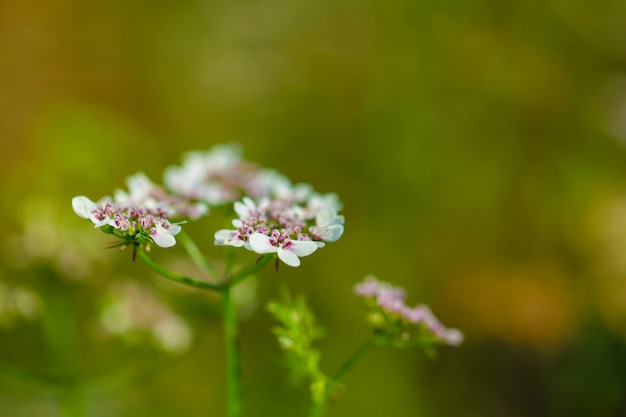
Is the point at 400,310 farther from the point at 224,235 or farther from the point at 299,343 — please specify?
the point at 224,235

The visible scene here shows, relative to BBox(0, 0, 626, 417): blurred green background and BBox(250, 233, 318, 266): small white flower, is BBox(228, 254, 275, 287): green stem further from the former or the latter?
BBox(0, 0, 626, 417): blurred green background

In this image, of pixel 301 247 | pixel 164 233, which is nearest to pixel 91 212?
pixel 164 233

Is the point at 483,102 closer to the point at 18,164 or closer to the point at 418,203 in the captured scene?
the point at 418,203

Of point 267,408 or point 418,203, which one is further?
point 418,203

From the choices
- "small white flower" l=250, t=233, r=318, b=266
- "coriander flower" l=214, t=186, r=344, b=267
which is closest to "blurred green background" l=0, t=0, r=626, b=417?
"coriander flower" l=214, t=186, r=344, b=267

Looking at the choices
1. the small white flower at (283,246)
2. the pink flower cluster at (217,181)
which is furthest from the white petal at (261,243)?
the pink flower cluster at (217,181)

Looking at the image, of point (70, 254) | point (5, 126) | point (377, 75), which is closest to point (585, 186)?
point (377, 75)

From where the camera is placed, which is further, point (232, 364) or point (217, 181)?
point (217, 181)
